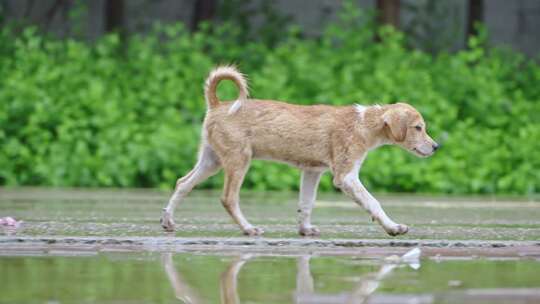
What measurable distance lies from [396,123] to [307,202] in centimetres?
95

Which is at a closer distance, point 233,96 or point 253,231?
point 253,231

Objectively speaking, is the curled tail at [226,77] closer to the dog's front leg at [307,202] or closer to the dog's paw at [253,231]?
the dog's front leg at [307,202]


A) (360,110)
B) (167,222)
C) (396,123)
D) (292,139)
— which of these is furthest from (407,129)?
(167,222)

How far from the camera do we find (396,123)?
962cm

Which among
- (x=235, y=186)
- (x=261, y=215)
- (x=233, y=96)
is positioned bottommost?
(x=261, y=215)

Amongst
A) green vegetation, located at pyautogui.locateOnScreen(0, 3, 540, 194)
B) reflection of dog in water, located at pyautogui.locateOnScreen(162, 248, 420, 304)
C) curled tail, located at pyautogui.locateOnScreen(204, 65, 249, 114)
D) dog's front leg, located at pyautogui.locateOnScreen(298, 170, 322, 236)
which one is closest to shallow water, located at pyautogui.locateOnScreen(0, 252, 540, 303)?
reflection of dog in water, located at pyautogui.locateOnScreen(162, 248, 420, 304)

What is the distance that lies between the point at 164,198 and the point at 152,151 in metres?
2.02

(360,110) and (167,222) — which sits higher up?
(360,110)

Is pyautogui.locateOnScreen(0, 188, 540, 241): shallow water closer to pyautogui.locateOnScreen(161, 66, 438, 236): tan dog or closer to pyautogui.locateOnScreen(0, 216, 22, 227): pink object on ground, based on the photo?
pyautogui.locateOnScreen(0, 216, 22, 227): pink object on ground

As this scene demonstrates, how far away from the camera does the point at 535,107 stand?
17016 mm

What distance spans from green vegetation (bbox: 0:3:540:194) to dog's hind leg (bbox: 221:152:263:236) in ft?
16.9

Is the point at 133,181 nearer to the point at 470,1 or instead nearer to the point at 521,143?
the point at 521,143

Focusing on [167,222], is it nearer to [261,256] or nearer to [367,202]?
[367,202]

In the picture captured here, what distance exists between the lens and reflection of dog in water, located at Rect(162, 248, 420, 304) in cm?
566
